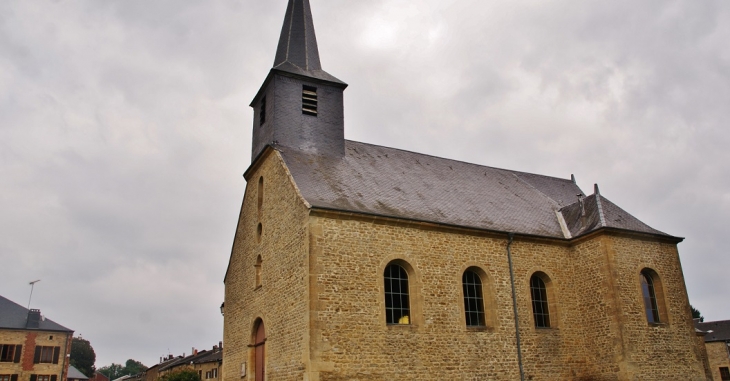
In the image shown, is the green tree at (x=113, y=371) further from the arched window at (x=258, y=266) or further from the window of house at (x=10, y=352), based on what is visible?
the arched window at (x=258, y=266)

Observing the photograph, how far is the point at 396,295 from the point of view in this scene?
15125mm

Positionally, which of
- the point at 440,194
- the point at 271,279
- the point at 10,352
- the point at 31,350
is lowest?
the point at 271,279

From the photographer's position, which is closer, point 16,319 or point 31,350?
point 31,350

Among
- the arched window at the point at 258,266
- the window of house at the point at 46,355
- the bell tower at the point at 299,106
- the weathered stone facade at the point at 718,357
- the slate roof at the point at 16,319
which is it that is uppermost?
the bell tower at the point at 299,106

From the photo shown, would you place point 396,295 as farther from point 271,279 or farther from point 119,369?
point 119,369

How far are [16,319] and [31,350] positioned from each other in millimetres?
2281

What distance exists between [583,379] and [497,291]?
154 inches

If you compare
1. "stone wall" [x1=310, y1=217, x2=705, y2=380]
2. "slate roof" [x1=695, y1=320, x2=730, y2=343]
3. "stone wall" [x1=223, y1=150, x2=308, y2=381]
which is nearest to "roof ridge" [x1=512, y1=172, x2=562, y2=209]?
"stone wall" [x1=310, y1=217, x2=705, y2=380]

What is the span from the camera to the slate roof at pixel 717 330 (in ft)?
136

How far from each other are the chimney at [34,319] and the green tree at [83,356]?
52.0 metres

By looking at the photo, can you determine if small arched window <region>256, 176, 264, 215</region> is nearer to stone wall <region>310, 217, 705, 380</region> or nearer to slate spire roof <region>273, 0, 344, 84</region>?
slate spire roof <region>273, 0, 344, 84</region>

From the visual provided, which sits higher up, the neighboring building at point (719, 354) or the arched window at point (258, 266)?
the arched window at point (258, 266)

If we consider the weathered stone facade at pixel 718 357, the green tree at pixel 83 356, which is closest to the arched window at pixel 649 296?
the weathered stone facade at pixel 718 357

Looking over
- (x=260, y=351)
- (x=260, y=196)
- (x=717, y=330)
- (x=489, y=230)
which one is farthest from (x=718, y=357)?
(x=260, y=196)
